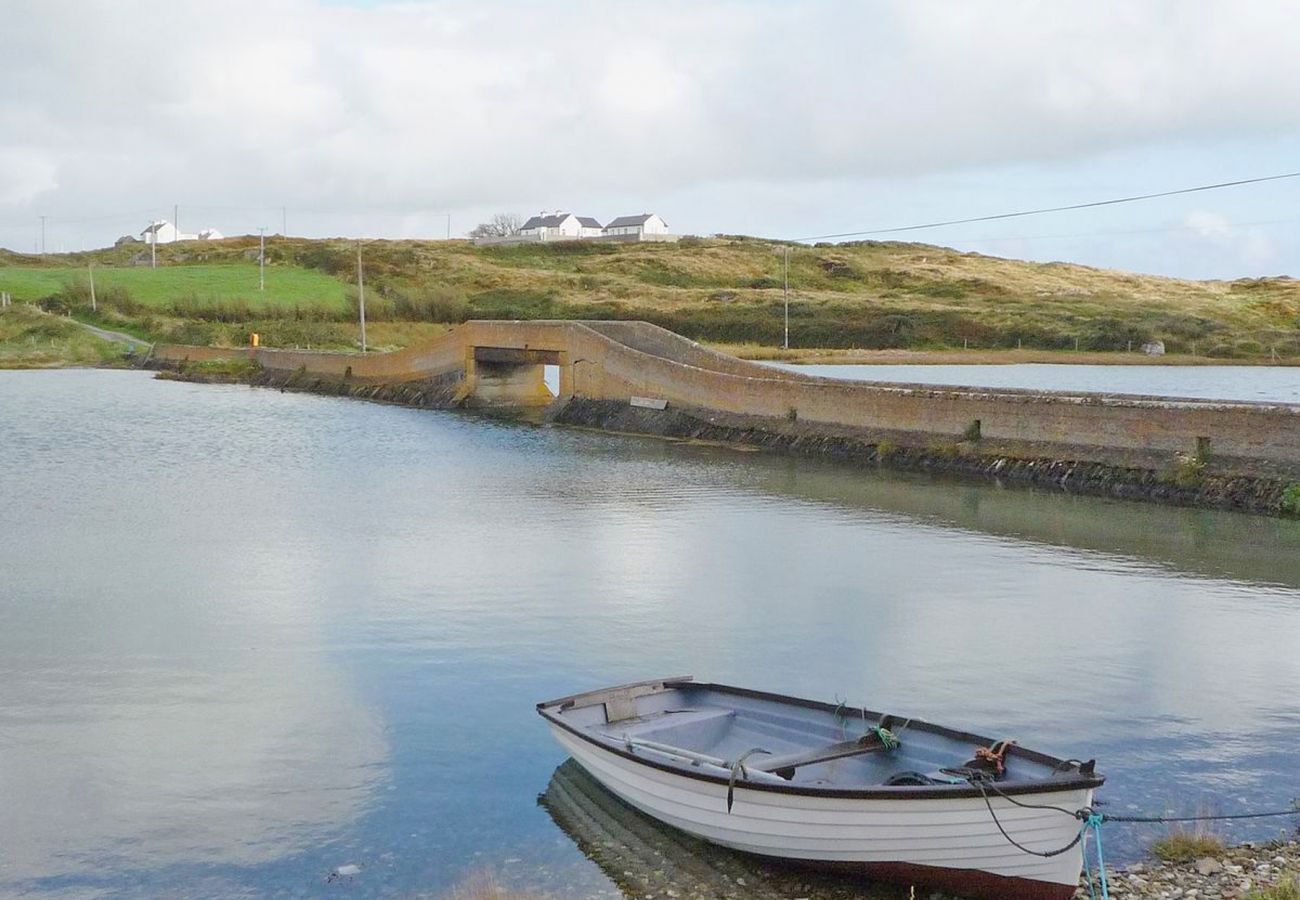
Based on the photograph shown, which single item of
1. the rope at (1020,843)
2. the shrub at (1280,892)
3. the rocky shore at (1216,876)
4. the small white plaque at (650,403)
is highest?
the small white plaque at (650,403)

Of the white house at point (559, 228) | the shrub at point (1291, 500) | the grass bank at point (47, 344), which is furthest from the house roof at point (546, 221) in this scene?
the shrub at point (1291, 500)

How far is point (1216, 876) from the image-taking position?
890 cm

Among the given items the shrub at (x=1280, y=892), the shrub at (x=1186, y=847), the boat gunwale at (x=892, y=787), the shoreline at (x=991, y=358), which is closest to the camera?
the shrub at (x=1280, y=892)

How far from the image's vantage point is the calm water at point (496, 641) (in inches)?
410

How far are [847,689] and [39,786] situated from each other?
7560 mm

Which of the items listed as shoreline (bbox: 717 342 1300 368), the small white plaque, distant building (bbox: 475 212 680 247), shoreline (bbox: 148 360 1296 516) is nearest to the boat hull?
shoreline (bbox: 148 360 1296 516)

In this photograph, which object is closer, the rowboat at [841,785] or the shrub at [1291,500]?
the rowboat at [841,785]

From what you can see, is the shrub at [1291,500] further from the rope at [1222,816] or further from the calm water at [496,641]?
the rope at [1222,816]

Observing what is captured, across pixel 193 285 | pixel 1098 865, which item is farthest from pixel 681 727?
pixel 193 285

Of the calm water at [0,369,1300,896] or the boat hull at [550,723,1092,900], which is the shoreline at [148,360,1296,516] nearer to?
the calm water at [0,369,1300,896]

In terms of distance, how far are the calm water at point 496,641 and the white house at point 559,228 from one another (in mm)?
125623

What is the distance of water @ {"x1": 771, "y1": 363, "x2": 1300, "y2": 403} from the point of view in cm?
5122

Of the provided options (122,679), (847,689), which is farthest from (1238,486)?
(122,679)

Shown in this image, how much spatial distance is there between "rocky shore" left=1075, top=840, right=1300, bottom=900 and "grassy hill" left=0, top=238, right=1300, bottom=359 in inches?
2879
